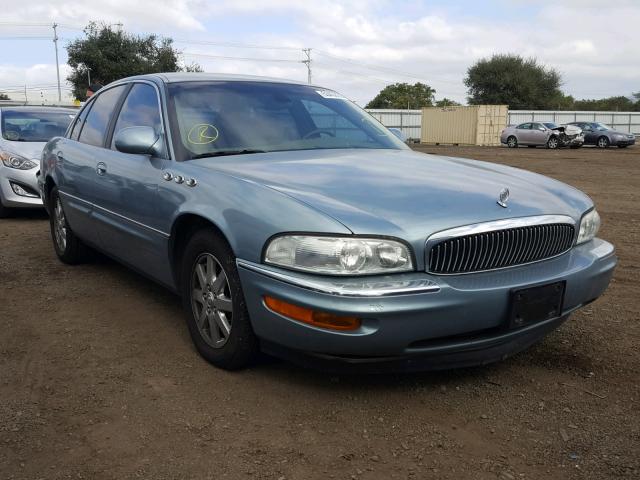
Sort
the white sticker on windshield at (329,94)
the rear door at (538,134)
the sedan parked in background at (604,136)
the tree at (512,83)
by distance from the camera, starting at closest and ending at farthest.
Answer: the white sticker on windshield at (329,94) → the sedan parked in background at (604,136) → the rear door at (538,134) → the tree at (512,83)

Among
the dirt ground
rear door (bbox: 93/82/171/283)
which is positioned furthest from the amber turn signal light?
rear door (bbox: 93/82/171/283)

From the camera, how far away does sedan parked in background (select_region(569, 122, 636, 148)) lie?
3014cm

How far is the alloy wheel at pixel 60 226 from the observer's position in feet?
17.8

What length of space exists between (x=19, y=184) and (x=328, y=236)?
672 centimetres

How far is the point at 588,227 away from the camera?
3.34 m

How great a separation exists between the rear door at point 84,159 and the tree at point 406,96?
78.6 m

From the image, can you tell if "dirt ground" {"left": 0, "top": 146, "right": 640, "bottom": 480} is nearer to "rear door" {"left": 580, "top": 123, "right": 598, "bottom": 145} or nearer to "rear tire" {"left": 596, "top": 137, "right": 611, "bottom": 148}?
"rear tire" {"left": 596, "top": 137, "right": 611, "bottom": 148}

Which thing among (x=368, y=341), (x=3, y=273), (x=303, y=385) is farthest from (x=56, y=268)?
(x=368, y=341)

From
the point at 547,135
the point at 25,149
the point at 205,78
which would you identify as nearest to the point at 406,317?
the point at 205,78

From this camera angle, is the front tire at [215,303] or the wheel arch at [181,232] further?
the wheel arch at [181,232]

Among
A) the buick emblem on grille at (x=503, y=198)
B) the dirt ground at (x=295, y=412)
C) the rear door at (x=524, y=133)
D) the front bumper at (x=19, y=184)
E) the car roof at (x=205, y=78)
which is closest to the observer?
the dirt ground at (x=295, y=412)

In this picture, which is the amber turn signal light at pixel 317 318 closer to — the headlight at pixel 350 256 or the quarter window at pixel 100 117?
the headlight at pixel 350 256

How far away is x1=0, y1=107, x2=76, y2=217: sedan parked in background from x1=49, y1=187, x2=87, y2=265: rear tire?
2.65 metres

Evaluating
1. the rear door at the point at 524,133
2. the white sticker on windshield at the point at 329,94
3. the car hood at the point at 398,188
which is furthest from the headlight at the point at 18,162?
the rear door at the point at 524,133
